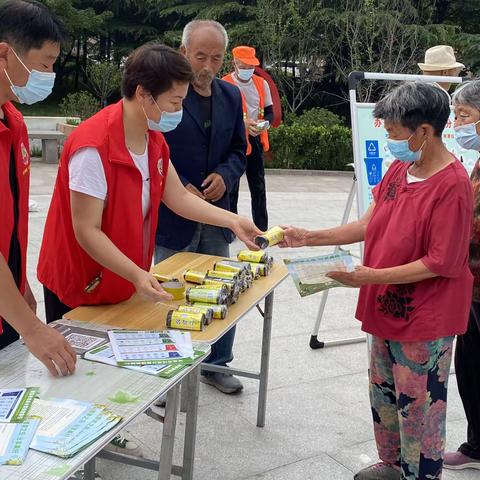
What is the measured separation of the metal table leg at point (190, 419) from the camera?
2193 millimetres

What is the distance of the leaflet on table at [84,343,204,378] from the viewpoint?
5.91 feet

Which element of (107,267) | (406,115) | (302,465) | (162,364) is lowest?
(302,465)

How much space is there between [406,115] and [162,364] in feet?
3.80

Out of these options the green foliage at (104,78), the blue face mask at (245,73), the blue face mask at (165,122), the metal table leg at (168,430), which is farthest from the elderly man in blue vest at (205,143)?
the green foliage at (104,78)

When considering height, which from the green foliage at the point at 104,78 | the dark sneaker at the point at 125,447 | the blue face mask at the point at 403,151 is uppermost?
the green foliage at the point at 104,78

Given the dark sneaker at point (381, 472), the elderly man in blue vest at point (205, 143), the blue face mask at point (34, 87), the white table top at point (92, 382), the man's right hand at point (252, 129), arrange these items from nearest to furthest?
1. the white table top at point (92, 382)
2. the blue face mask at point (34, 87)
3. the dark sneaker at point (381, 472)
4. the elderly man in blue vest at point (205, 143)
5. the man's right hand at point (252, 129)

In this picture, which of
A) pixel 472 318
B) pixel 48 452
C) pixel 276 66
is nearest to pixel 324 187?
pixel 276 66

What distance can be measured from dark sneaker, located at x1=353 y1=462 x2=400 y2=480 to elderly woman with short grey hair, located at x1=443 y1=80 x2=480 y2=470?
0.40 m

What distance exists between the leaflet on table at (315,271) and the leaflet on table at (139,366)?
48 centimetres

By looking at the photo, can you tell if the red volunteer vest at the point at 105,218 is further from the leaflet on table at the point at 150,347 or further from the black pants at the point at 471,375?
the black pants at the point at 471,375

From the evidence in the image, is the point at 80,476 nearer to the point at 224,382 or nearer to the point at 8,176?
the point at 224,382

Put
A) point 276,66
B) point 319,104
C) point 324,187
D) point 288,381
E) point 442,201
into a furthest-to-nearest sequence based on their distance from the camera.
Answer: point 319,104 → point 276,66 → point 324,187 → point 288,381 → point 442,201

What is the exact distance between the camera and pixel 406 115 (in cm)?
220

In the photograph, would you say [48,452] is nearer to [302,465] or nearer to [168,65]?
[168,65]
